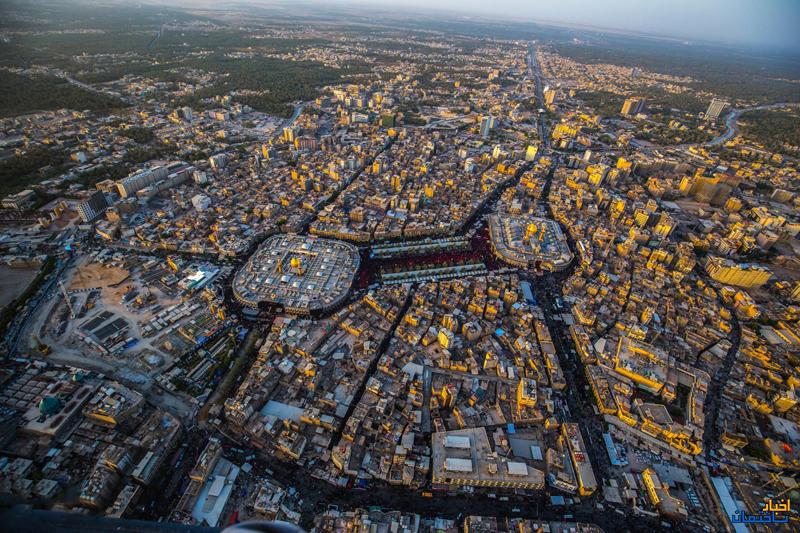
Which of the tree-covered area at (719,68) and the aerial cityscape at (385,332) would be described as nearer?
the aerial cityscape at (385,332)

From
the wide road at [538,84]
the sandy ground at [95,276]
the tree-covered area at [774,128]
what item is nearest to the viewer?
the sandy ground at [95,276]

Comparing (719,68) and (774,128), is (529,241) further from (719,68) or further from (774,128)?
(719,68)

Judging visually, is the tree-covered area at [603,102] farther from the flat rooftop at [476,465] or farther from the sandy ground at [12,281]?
the sandy ground at [12,281]

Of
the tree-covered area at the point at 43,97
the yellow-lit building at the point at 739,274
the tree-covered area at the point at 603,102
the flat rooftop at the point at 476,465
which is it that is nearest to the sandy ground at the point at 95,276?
the flat rooftop at the point at 476,465

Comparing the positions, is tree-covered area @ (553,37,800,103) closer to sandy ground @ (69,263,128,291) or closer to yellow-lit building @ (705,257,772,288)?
yellow-lit building @ (705,257,772,288)

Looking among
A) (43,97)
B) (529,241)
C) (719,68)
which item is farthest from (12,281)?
(719,68)

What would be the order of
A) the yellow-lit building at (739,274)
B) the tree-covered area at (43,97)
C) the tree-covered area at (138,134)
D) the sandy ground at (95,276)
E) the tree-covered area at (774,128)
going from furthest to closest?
the tree-covered area at (774,128) < the tree-covered area at (43,97) < the tree-covered area at (138,134) < the yellow-lit building at (739,274) < the sandy ground at (95,276)

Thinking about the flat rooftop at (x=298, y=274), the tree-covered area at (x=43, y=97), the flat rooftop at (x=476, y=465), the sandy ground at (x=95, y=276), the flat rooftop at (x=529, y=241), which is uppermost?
the tree-covered area at (x=43, y=97)
